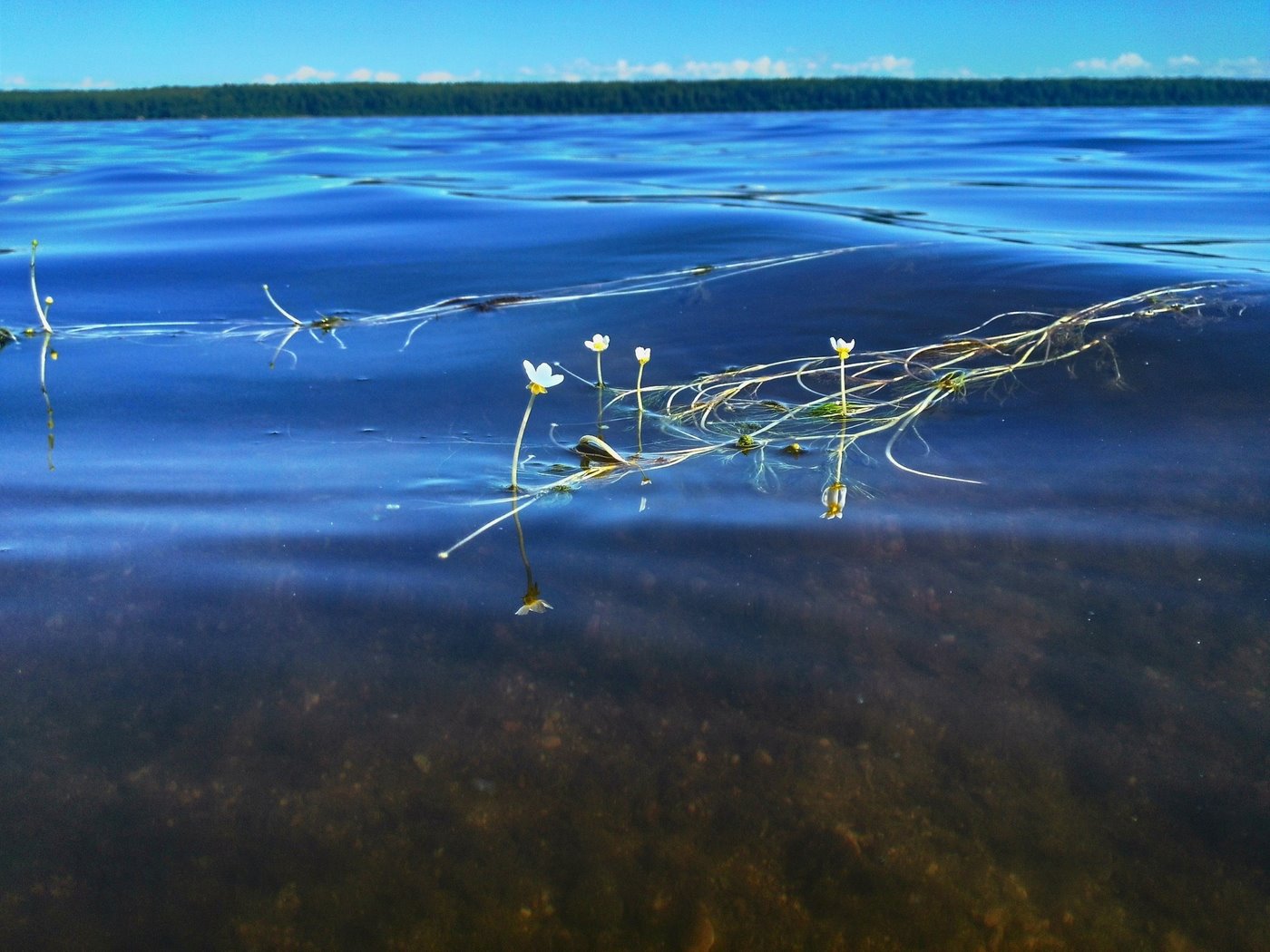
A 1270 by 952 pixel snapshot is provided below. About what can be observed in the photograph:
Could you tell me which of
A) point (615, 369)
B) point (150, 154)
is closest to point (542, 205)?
point (615, 369)

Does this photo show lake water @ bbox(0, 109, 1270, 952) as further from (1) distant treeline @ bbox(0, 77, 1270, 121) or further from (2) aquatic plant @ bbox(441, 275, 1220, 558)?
(1) distant treeline @ bbox(0, 77, 1270, 121)

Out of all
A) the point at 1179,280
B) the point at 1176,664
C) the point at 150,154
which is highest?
the point at 150,154

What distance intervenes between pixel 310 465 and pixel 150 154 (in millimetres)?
15648

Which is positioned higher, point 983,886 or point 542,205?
point 542,205

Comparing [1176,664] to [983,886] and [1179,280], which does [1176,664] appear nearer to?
[983,886]

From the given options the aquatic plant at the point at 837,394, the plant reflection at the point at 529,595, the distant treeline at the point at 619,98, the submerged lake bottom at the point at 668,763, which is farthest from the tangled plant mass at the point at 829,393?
the distant treeline at the point at 619,98

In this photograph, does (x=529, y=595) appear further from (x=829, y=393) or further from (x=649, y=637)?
(x=829, y=393)

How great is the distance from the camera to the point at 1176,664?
67.0 inches

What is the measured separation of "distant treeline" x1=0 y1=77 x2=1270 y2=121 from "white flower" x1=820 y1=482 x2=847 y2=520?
44858 mm

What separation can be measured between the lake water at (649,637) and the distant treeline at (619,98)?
44.0 metres

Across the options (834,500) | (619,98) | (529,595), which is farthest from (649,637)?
(619,98)

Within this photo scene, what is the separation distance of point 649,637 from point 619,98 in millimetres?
52724

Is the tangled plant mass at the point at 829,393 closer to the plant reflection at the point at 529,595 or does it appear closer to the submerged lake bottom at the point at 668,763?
the plant reflection at the point at 529,595

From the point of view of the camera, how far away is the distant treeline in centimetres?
4709
